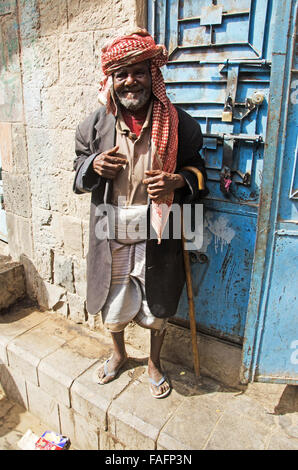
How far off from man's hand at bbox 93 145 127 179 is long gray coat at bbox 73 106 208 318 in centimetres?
8

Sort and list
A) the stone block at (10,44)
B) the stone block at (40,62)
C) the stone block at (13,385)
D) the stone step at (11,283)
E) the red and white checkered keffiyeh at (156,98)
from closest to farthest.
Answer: the red and white checkered keffiyeh at (156,98), the stone block at (40,62), the stone block at (13,385), the stone block at (10,44), the stone step at (11,283)

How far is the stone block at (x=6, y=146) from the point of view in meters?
3.56

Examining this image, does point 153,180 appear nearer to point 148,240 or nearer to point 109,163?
point 109,163

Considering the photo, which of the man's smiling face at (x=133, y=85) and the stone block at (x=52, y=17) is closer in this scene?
the man's smiling face at (x=133, y=85)

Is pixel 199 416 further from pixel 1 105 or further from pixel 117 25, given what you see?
pixel 1 105

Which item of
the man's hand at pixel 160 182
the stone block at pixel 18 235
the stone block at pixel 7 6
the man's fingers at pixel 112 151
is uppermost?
the stone block at pixel 7 6

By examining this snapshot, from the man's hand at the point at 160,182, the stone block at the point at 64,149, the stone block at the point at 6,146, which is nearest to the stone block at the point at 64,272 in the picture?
the stone block at the point at 64,149

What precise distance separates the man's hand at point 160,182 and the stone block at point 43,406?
1855 millimetres

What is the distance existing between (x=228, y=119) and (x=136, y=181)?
0.69m

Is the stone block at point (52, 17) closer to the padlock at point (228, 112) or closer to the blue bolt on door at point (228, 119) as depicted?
the blue bolt on door at point (228, 119)

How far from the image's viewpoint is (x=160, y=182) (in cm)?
208

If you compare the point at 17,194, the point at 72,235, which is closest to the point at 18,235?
the point at 17,194

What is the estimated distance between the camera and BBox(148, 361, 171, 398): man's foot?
2.54m

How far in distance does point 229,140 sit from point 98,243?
1.07 metres
